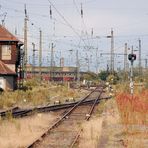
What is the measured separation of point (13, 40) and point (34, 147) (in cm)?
4996

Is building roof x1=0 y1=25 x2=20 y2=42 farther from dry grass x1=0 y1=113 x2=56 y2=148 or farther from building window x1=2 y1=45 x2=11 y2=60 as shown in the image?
dry grass x1=0 y1=113 x2=56 y2=148

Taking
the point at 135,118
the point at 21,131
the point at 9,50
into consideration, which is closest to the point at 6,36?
the point at 9,50

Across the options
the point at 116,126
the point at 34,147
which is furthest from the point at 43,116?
the point at 34,147

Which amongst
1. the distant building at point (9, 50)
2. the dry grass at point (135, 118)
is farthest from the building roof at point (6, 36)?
the dry grass at point (135, 118)

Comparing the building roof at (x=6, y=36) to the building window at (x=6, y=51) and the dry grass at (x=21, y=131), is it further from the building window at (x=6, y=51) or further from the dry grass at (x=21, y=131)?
the dry grass at (x=21, y=131)

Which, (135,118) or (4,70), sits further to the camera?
(4,70)

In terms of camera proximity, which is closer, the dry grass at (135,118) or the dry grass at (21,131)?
the dry grass at (135,118)

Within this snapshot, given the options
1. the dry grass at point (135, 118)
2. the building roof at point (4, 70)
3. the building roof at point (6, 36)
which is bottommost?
the dry grass at point (135, 118)

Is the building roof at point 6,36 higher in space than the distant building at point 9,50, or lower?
higher

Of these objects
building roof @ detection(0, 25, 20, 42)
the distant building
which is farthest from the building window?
building roof @ detection(0, 25, 20, 42)

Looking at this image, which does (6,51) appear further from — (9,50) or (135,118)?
(135,118)

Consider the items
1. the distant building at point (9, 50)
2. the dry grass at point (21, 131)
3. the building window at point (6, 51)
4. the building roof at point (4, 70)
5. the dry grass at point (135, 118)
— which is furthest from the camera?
the building window at point (6, 51)

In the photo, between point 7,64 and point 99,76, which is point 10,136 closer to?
point 7,64

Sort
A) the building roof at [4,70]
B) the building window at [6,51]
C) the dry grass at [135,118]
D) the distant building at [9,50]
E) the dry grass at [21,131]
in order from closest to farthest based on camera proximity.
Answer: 1. the dry grass at [135,118]
2. the dry grass at [21,131]
3. the building roof at [4,70]
4. the distant building at [9,50]
5. the building window at [6,51]
